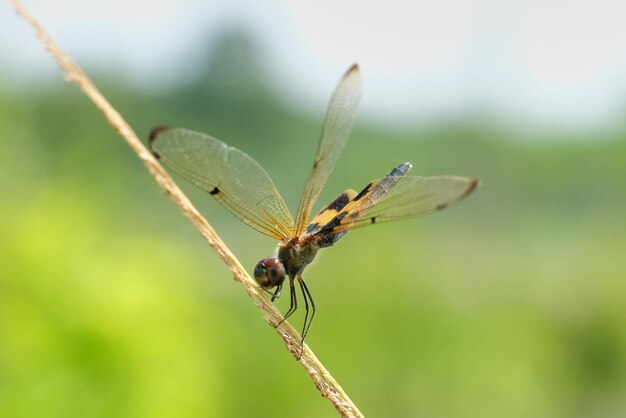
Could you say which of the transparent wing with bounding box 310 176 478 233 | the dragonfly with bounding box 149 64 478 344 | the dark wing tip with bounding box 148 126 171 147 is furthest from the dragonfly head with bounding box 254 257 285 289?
the dark wing tip with bounding box 148 126 171 147

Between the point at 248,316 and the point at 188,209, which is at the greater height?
the point at 188,209

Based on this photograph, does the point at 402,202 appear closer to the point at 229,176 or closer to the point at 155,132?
the point at 229,176

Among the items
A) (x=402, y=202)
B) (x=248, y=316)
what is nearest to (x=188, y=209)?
(x=402, y=202)

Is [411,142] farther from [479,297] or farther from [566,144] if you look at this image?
[479,297]

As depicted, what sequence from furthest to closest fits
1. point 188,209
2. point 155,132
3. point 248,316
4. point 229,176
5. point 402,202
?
1. point 248,316
2. point 229,176
3. point 402,202
4. point 155,132
5. point 188,209

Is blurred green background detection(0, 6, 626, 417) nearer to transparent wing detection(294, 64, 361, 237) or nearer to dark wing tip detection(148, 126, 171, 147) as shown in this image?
transparent wing detection(294, 64, 361, 237)

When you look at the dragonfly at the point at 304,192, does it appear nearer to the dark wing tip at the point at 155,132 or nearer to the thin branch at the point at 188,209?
the dark wing tip at the point at 155,132

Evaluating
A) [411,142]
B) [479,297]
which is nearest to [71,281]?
[479,297]

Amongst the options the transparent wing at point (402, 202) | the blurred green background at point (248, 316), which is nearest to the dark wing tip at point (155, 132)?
the transparent wing at point (402, 202)
